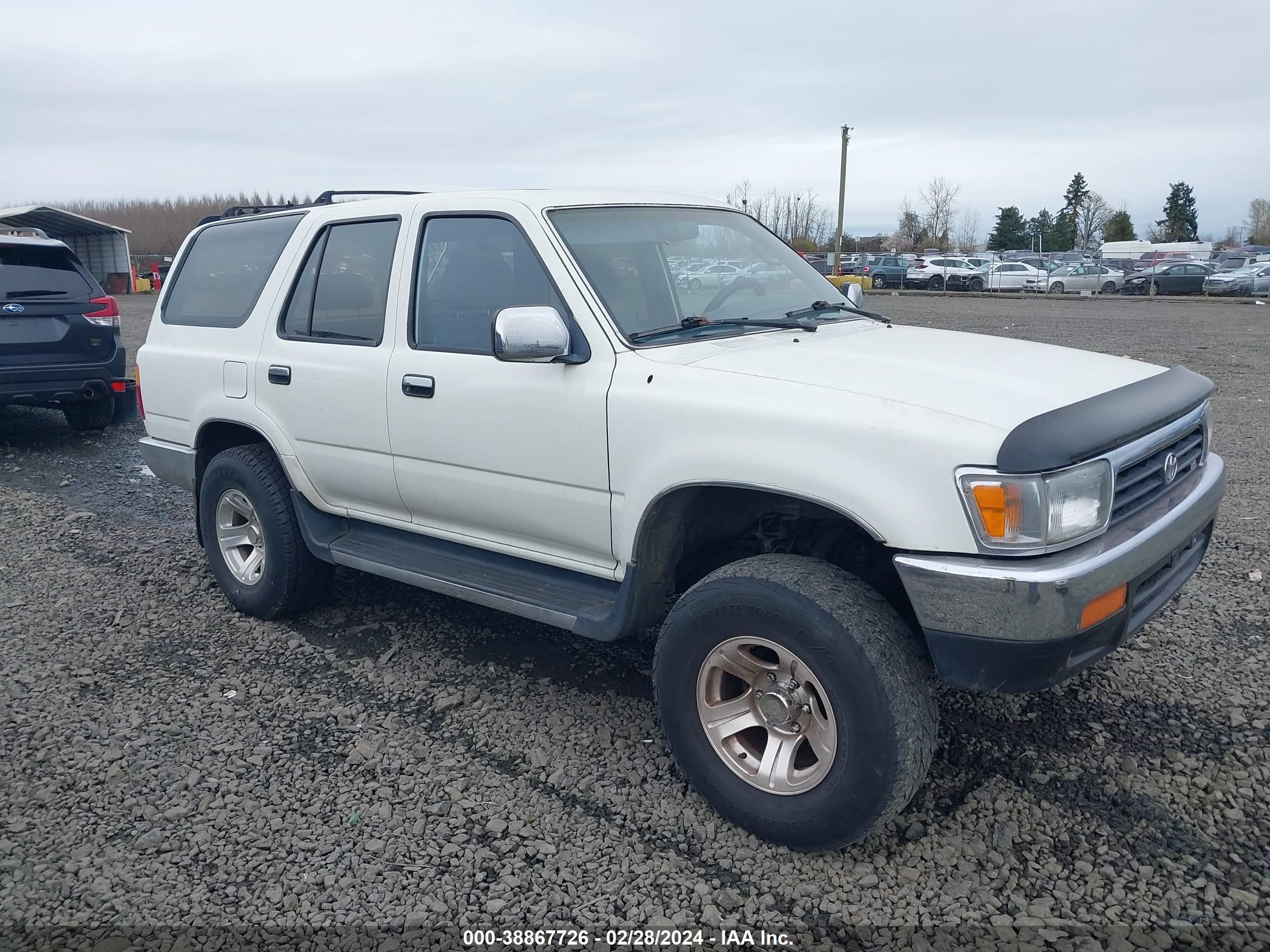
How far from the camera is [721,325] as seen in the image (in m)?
3.66

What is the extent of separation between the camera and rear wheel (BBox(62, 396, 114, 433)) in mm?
9719

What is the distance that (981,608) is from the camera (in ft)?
8.41

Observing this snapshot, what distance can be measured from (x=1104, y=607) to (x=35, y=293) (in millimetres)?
9030

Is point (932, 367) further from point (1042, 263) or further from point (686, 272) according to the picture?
point (1042, 263)

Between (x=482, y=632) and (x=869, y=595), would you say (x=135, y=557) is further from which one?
(x=869, y=595)

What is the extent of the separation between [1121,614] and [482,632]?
2.87 metres

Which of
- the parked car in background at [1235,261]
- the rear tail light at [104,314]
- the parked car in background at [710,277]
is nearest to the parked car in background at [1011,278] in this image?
the parked car in background at [1235,261]

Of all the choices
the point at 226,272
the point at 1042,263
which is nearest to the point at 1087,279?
the point at 1042,263

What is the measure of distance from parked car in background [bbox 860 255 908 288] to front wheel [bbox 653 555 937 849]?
38.7 m

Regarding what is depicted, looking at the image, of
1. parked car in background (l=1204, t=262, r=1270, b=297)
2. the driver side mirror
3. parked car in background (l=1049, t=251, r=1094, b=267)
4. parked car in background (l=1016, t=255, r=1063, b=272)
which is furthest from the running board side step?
parked car in background (l=1049, t=251, r=1094, b=267)

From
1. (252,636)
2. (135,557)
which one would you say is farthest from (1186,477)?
(135,557)

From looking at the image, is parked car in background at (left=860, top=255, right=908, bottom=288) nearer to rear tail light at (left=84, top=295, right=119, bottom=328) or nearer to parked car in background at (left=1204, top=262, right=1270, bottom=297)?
parked car in background at (left=1204, top=262, right=1270, bottom=297)

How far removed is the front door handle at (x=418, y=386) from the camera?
12.4ft

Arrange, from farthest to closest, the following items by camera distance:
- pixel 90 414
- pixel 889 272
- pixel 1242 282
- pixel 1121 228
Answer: pixel 1121 228
pixel 889 272
pixel 1242 282
pixel 90 414
